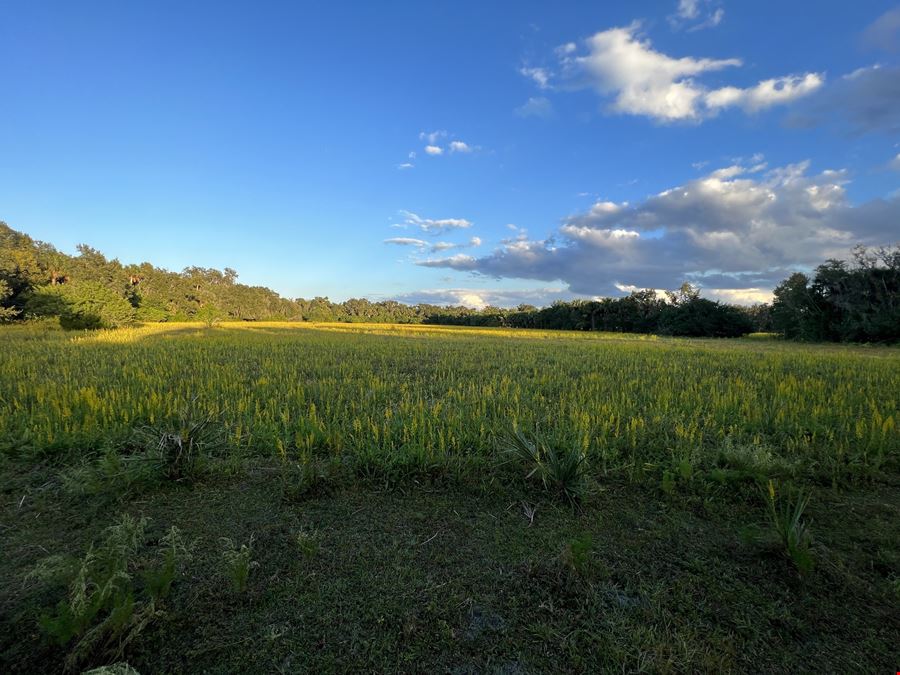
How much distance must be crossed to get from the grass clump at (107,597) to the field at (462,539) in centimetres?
Result: 2

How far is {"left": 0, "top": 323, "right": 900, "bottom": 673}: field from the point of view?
181 cm

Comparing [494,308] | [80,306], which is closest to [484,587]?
[80,306]

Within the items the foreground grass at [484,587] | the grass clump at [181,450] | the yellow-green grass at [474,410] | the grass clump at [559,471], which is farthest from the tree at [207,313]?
the grass clump at [559,471]

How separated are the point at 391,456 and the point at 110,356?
1317 centimetres

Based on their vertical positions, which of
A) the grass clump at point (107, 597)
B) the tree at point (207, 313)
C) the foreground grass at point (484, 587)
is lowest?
the foreground grass at point (484, 587)

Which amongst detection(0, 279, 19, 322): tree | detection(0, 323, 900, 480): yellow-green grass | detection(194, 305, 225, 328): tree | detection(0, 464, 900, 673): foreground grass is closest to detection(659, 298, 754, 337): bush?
detection(0, 323, 900, 480): yellow-green grass

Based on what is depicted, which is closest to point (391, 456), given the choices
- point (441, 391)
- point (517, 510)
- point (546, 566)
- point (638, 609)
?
point (517, 510)

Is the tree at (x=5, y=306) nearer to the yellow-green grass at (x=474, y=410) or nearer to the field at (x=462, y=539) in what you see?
the yellow-green grass at (x=474, y=410)

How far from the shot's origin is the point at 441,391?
7.65 m

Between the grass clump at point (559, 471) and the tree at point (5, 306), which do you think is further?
the tree at point (5, 306)

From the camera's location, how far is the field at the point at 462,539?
1813mm

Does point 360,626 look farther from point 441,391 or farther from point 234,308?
point 234,308

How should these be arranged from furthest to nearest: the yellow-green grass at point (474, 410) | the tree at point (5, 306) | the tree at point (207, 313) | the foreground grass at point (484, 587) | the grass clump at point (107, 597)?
1. the tree at point (207, 313)
2. the tree at point (5, 306)
3. the yellow-green grass at point (474, 410)
4. the foreground grass at point (484, 587)
5. the grass clump at point (107, 597)

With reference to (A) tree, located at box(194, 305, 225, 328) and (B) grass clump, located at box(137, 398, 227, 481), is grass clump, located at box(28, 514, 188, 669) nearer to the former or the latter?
(B) grass clump, located at box(137, 398, 227, 481)
